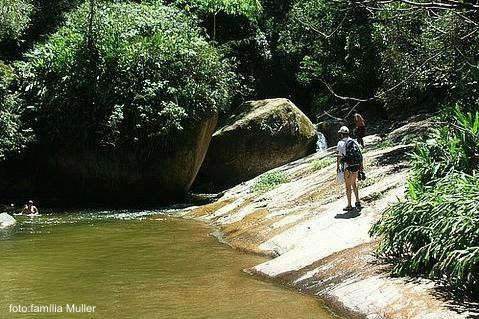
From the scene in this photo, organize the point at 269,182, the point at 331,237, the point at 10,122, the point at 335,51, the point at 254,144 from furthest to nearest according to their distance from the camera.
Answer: the point at 335,51 → the point at 254,144 → the point at 10,122 → the point at 269,182 → the point at 331,237

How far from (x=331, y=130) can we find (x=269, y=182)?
868cm

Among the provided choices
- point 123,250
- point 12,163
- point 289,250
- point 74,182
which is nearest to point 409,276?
point 289,250

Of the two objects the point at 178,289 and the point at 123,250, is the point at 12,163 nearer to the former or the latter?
the point at 123,250

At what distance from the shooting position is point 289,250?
32.9 feet

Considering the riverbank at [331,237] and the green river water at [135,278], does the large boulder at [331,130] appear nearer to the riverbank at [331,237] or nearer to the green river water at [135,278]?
the riverbank at [331,237]

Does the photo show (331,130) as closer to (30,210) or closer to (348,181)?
(30,210)

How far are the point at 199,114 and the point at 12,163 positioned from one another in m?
7.41

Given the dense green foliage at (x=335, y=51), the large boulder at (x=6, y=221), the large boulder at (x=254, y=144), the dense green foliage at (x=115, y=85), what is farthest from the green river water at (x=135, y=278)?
the dense green foliage at (x=335, y=51)

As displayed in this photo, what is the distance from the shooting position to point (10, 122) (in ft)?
64.2

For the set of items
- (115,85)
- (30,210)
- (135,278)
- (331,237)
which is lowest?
(331,237)

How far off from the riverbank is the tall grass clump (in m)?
0.28

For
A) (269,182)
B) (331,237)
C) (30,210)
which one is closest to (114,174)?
(30,210)

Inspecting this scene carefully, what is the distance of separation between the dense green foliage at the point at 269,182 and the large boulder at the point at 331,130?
23.4 feet

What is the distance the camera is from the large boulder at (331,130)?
2555 centimetres
